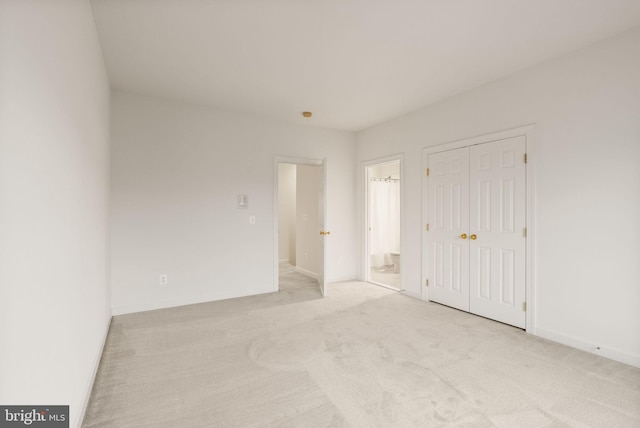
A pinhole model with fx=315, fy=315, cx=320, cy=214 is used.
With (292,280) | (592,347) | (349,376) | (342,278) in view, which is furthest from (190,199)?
(592,347)

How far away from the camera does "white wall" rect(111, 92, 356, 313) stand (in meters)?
3.80

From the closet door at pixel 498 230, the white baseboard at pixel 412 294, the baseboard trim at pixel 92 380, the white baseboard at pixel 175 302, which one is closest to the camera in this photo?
the baseboard trim at pixel 92 380

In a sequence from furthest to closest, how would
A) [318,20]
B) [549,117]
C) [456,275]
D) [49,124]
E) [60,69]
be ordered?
[456,275], [549,117], [318,20], [60,69], [49,124]

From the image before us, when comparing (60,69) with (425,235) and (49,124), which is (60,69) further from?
(425,235)

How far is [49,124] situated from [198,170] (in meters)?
3.00

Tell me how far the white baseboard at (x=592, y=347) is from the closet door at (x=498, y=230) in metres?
0.23

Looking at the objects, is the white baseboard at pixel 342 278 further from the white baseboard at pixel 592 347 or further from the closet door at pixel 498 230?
the white baseboard at pixel 592 347

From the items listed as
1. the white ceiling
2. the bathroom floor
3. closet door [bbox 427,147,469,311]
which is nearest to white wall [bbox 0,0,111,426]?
the white ceiling

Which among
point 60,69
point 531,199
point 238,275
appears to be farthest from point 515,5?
point 238,275

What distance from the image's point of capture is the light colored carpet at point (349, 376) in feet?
6.25

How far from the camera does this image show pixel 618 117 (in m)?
2.58

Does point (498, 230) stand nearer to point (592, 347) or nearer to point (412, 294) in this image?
point (592, 347)

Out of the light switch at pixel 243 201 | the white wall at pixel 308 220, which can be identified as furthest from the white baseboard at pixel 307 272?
the light switch at pixel 243 201

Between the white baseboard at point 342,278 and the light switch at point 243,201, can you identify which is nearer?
the light switch at point 243,201
